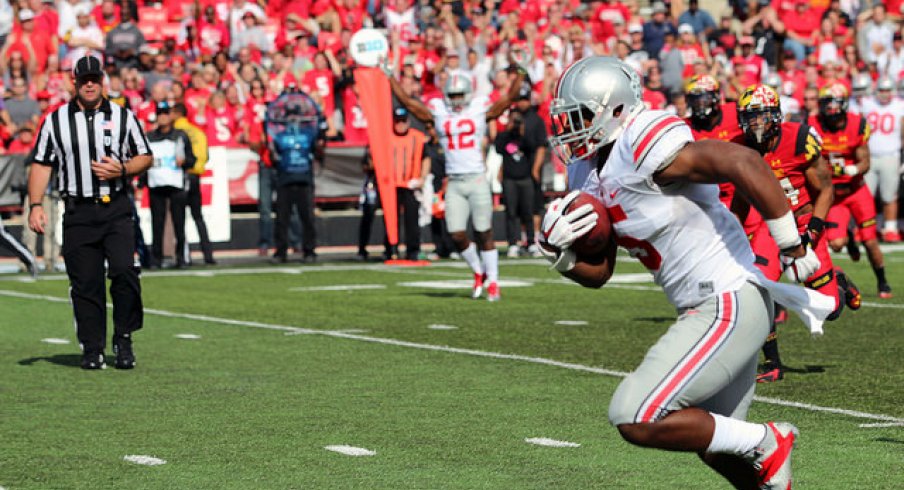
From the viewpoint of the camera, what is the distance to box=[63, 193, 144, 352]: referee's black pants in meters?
9.45

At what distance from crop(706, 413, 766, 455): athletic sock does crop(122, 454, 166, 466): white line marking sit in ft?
8.50

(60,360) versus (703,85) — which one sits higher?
(703,85)

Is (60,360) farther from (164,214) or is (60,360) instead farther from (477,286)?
(164,214)

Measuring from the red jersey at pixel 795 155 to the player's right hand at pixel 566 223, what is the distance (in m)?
4.66

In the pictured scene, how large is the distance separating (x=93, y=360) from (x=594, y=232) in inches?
214

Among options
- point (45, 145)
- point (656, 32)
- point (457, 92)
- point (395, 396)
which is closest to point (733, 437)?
point (395, 396)

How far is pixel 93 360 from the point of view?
31.4 feet

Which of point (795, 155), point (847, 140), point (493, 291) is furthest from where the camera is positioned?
point (493, 291)

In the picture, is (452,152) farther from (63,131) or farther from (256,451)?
(256,451)

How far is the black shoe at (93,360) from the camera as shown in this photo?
9562 millimetres

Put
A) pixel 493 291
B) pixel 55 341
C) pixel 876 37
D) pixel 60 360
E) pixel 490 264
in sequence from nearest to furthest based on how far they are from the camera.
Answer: pixel 60 360 → pixel 55 341 → pixel 493 291 → pixel 490 264 → pixel 876 37

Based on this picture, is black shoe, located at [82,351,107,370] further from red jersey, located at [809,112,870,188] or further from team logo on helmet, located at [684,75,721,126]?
red jersey, located at [809,112,870,188]

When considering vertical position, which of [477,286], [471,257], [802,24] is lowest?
[477,286]

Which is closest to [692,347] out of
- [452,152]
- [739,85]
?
[452,152]
